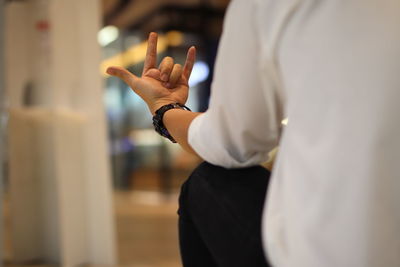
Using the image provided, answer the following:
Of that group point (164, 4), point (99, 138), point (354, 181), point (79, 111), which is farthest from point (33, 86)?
point (164, 4)

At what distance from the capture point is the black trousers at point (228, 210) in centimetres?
57

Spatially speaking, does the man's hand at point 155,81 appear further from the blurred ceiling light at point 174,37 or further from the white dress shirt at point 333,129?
the blurred ceiling light at point 174,37

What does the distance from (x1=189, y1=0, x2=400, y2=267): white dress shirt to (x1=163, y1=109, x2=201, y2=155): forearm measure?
18cm

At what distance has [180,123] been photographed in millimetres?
674

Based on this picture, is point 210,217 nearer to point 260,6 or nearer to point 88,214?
point 260,6

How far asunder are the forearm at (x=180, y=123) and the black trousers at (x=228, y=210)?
46 millimetres

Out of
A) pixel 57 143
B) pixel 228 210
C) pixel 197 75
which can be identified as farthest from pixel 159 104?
pixel 57 143

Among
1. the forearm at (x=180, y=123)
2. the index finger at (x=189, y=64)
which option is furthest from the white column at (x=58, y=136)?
the forearm at (x=180, y=123)

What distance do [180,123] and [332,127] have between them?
264mm

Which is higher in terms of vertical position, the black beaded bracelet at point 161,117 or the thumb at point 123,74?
the thumb at point 123,74

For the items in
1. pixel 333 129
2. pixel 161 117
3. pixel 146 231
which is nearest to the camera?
pixel 333 129

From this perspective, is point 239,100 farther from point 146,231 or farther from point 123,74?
point 146,231

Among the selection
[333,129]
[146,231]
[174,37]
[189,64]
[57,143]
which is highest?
[174,37]

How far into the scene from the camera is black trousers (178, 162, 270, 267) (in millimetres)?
575
